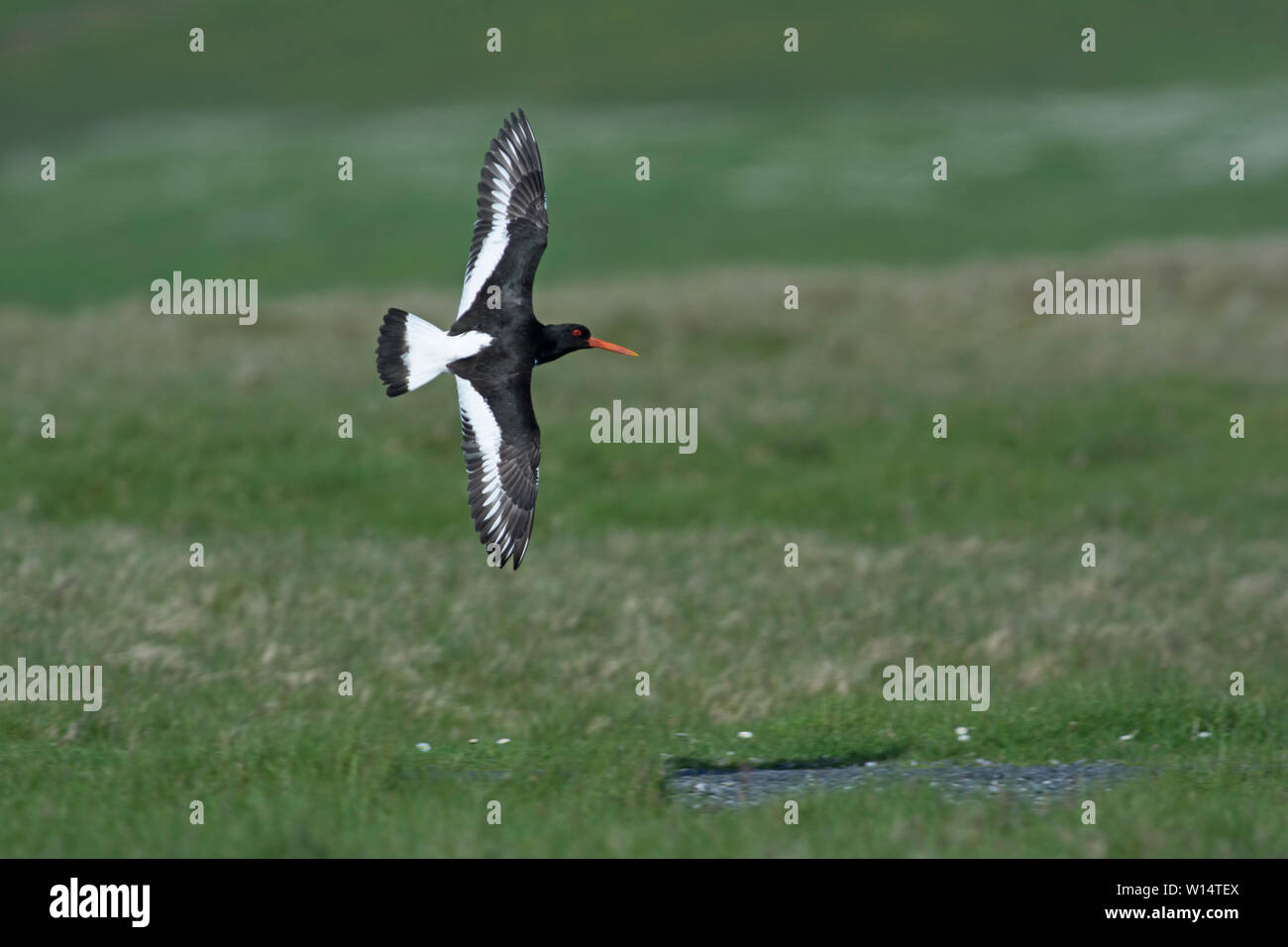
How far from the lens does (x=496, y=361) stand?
12633 millimetres

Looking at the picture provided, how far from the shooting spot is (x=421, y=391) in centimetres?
2944

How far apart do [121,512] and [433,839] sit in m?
14.4

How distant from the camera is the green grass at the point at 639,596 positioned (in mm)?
10086

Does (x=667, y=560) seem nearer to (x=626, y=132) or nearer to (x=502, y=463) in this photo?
(x=502, y=463)

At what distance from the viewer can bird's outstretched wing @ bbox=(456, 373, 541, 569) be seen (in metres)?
12.3

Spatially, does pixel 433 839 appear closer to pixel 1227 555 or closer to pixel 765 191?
pixel 1227 555

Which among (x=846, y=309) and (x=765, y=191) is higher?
(x=765, y=191)

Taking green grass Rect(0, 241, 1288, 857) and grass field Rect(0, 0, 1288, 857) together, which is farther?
grass field Rect(0, 0, 1288, 857)

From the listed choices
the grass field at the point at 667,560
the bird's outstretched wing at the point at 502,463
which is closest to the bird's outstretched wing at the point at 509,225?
the bird's outstretched wing at the point at 502,463

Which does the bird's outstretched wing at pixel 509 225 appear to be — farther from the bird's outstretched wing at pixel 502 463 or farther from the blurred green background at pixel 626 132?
the blurred green background at pixel 626 132

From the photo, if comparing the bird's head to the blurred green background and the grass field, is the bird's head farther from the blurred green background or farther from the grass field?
the blurred green background

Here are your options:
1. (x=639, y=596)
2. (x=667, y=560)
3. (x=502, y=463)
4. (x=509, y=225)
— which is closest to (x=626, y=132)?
(x=667, y=560)

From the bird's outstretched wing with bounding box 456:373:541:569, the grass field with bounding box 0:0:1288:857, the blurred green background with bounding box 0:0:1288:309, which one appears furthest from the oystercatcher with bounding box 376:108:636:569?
the blurred green background with bounding box 0:0:1288:309
